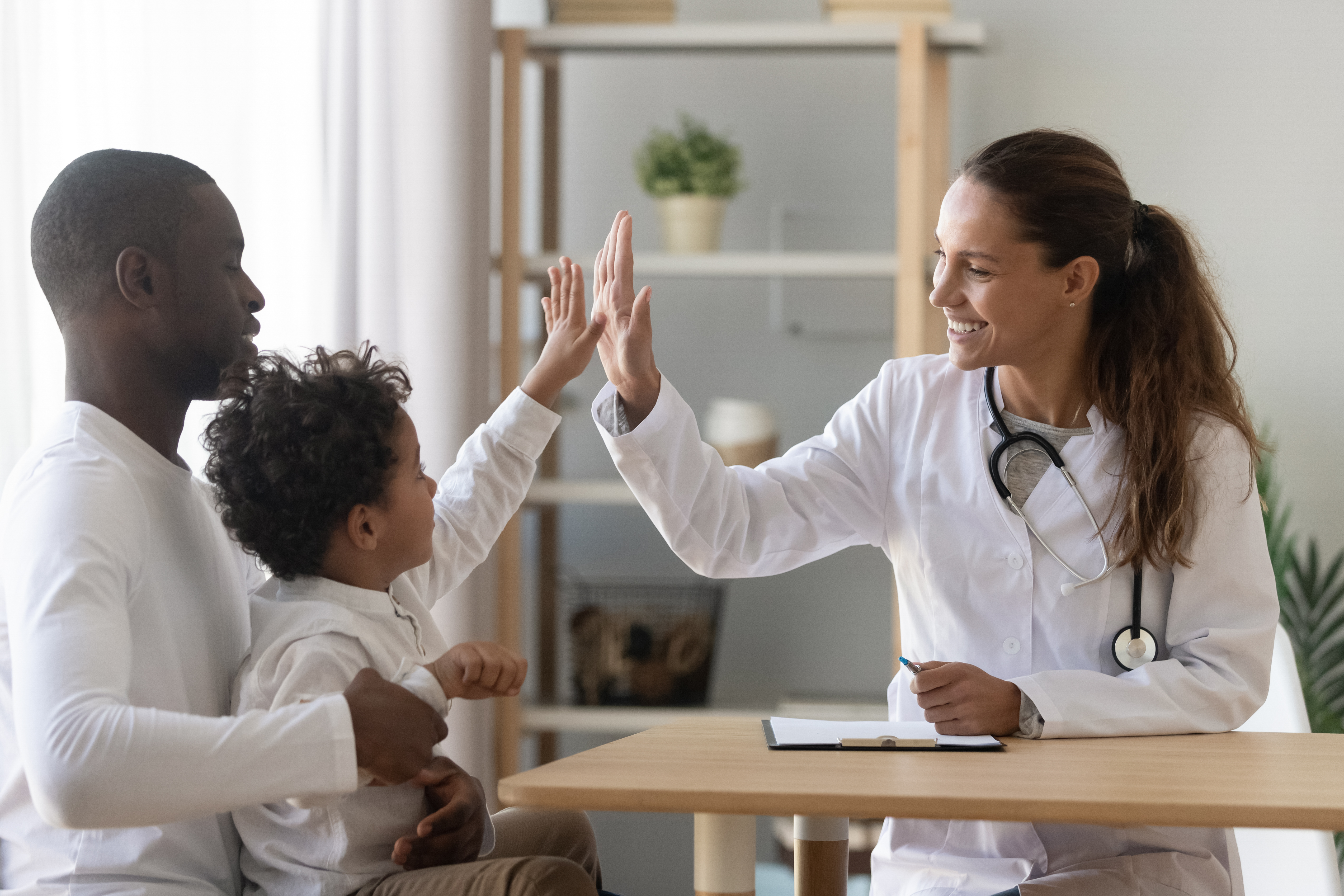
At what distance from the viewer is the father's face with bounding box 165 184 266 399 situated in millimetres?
1095

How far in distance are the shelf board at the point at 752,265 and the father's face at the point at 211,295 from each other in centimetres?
145

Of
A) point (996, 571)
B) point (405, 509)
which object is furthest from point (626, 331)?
point (996, 571)

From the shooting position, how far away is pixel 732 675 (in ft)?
9.93

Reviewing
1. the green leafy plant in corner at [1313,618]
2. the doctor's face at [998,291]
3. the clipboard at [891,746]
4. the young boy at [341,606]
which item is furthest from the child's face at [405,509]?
the green leafy plant in corner at [1313,618]

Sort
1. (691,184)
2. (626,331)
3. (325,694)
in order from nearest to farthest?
(325,694) < (626,331) < (691,184)

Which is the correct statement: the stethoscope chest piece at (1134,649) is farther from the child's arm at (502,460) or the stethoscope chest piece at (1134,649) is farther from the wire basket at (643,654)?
the wire basket at (643,654)

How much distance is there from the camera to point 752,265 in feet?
8.49

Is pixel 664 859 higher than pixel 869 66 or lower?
lower

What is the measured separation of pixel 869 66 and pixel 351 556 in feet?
7.33

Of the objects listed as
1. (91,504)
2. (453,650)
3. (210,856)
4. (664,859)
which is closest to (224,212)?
(91,504)

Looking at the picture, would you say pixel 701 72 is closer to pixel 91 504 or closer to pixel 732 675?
pixel 732 675

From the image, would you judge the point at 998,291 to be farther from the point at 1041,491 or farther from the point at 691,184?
the point at 691,184

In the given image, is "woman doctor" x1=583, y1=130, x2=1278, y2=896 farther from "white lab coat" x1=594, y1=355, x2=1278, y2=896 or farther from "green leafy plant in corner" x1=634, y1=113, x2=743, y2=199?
"green leafy plant in corner" x1=634, y1=113, x2=743, y2=199

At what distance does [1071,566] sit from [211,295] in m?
0.95
